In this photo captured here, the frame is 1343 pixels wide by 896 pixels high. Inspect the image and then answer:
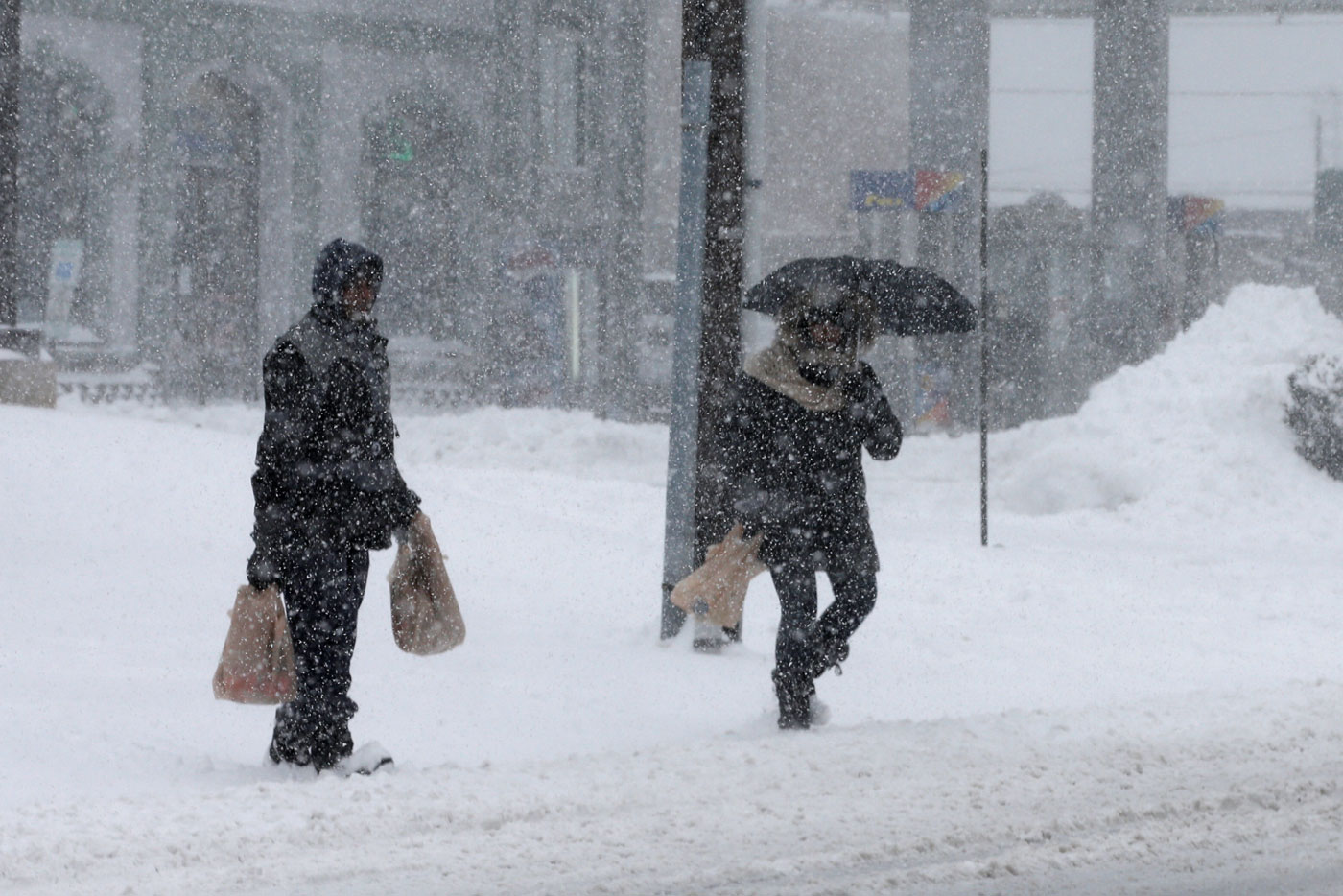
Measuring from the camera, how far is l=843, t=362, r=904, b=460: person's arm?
236 inches

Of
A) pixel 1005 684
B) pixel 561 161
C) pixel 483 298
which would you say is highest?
pixel 561 161

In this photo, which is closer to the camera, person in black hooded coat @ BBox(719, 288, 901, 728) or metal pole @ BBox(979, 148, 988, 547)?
person in black hooded coat @ BBox(719, 288, 901, 728)

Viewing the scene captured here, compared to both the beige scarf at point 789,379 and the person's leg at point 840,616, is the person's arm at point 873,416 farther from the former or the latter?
the person's leg at point 840,616

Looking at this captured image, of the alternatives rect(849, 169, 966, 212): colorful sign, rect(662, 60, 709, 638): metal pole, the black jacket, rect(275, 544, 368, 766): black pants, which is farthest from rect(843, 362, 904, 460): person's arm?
rect(849, 169, 966, 212): colorful sign

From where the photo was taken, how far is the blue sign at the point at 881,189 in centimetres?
2058

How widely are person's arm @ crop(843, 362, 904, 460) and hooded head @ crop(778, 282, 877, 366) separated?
9 centimetres

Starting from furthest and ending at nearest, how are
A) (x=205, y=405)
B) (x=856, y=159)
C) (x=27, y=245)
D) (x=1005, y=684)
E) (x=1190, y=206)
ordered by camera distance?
(x=856, y=159) → (x=1190, y=206) → (x=27, y=245) → (x=205, y=405) → (x=1005, y=684)

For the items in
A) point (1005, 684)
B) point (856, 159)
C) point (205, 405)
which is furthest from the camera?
point (856, 159)

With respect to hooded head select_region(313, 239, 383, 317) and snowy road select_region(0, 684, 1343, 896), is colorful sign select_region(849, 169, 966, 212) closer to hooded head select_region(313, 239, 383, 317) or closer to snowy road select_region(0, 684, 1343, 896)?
snowy road select_region(0, 684, 1343, 896)

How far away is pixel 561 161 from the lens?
30.0 metres

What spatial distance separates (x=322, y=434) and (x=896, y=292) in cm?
316

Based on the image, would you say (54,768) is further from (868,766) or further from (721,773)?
(868,766)

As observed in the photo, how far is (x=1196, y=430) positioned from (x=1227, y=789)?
1102 cm

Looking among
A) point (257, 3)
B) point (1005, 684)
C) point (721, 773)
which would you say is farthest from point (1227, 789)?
point (257, 3)
